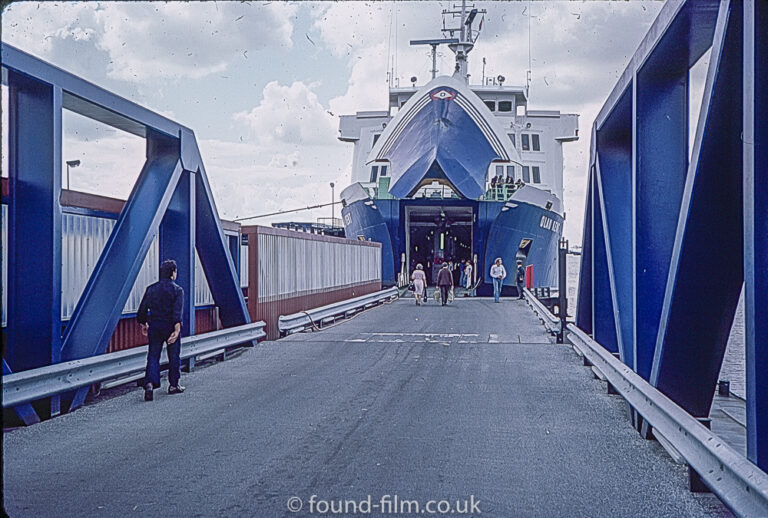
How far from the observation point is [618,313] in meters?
8.20

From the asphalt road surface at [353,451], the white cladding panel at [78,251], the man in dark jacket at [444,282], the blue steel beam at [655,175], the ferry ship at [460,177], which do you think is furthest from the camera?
the ferry ship at [460,177]

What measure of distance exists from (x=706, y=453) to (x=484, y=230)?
2658cm

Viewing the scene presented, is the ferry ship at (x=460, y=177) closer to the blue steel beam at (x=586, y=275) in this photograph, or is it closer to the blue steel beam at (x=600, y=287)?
the blue steel beam at (x=586, y=275)

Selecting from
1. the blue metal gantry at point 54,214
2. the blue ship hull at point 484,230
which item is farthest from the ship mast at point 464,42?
the blue metal gantry at point 54,214

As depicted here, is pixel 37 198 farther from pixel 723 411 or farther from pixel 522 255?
pixel 522 255

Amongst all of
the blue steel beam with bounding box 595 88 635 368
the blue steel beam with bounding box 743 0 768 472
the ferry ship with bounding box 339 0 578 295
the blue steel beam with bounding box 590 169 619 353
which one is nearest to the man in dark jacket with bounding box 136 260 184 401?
the blue steel beam with bounding box 595 88 635 368

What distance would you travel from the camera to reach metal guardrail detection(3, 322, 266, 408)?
6934 mm

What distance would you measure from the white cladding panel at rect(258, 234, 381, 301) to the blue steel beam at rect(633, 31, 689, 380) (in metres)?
8.65

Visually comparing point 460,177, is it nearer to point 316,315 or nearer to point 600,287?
point 316,315

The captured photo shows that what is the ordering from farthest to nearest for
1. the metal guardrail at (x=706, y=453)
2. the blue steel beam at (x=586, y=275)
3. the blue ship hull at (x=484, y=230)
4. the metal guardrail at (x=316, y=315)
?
the blue ship hull at (x=484, y=230) < the metal guardrail at (x=316, y=315) < the blue steel beam at (x=586, y=275) < the metal guardrail at (x=706, y=453)

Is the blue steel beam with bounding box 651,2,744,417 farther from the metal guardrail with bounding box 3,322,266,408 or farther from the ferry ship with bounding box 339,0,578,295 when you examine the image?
the ferry ship with bounding box 339,0,578,295

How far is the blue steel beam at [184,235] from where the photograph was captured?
1090cm

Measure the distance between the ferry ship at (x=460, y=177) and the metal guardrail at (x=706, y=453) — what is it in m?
21.6

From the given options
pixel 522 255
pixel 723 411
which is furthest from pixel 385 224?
pixel 723 411
